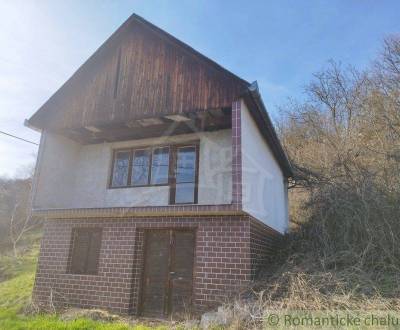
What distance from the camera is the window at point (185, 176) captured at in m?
8.87

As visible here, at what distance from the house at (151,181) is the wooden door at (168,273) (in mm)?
26

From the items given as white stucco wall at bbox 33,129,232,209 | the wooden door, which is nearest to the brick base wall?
the wooden door

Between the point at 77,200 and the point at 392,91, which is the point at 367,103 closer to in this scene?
the point at 392,91

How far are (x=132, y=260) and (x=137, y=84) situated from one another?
4.72 metres

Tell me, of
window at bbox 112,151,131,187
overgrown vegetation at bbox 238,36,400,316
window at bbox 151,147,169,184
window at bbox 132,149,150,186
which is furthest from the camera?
window at bbox 112,151,131,187

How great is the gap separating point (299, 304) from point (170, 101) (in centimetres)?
540

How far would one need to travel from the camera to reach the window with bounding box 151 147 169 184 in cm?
924

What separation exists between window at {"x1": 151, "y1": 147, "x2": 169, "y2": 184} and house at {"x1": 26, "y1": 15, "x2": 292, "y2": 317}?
1.3 inches

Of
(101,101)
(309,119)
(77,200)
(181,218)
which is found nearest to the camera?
(181,218)

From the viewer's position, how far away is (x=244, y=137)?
7.35 meters

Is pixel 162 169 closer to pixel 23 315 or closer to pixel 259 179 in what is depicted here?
pixel 259 179

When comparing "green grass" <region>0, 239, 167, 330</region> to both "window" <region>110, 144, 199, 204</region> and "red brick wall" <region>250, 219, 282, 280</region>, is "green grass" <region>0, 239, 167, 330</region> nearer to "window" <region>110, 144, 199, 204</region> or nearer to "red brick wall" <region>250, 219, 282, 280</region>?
"red brick wall" <region>250, 219, 282, 280</region>

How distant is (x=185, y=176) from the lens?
9.02m

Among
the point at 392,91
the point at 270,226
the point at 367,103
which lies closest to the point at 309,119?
the point at 367,103
